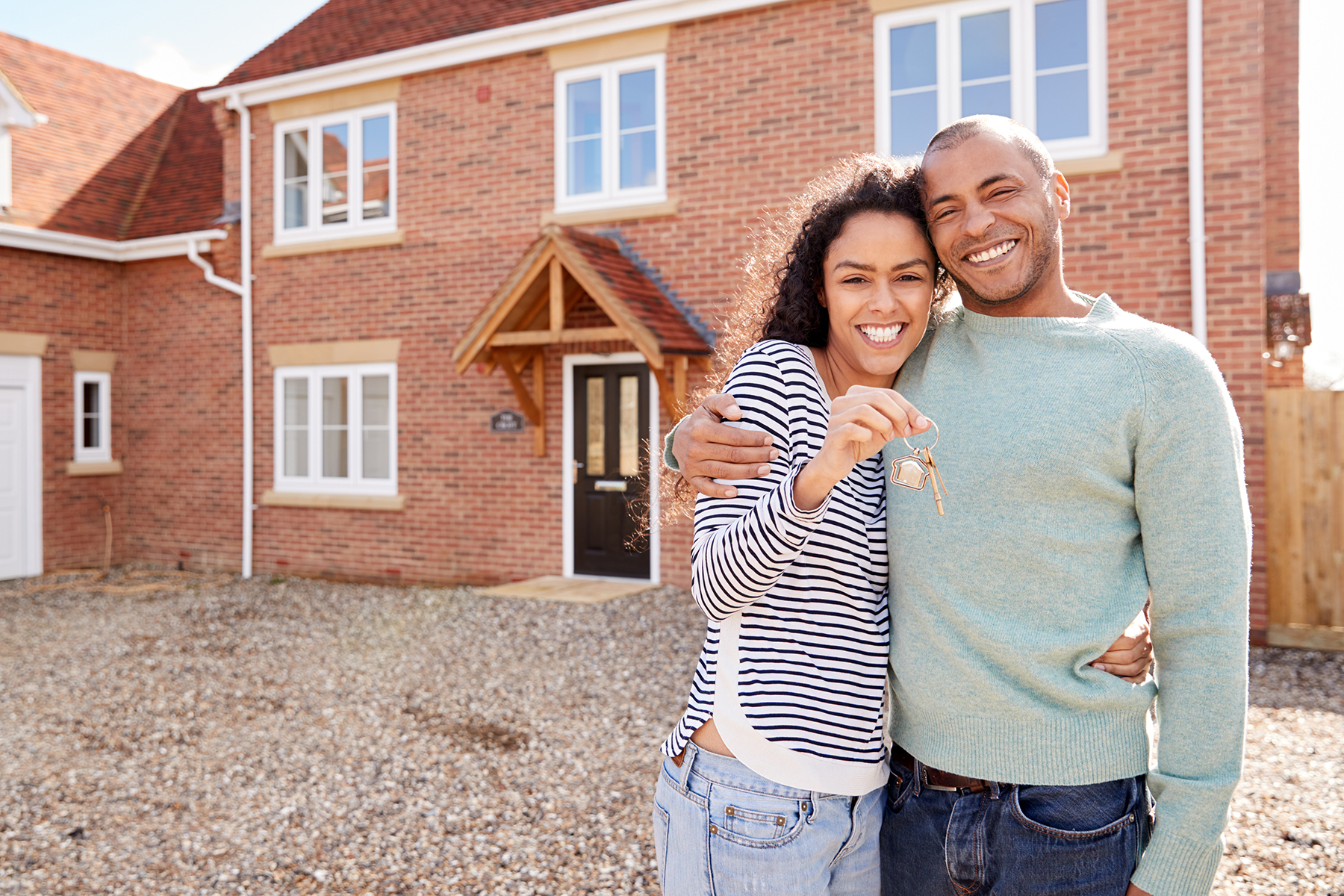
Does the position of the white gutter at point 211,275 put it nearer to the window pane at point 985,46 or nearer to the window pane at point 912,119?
the window pane at point 912,119

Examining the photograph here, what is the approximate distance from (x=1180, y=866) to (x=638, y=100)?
30.4 feet

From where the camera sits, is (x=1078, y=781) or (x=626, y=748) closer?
(x=1078, y=781)

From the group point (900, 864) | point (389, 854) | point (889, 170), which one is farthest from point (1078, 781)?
point (389, 854)

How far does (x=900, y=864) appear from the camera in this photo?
157 centimetres

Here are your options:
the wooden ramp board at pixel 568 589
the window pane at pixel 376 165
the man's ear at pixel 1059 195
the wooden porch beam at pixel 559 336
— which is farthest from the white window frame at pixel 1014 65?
the man's ear at pixel 1059 195

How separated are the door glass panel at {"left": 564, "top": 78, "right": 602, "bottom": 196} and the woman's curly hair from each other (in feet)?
27.3

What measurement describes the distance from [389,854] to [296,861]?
384 mm

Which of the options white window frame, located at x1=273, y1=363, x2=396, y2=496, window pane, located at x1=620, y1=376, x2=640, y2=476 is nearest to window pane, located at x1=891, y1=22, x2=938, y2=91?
window pane, located at x1=620, y1=376, x2=640, y2=476

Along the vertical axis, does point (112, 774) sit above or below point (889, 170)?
below

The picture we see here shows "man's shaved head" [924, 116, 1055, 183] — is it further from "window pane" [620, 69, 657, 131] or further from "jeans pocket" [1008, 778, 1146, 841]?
"window pane" [620, 69, 657, 131]

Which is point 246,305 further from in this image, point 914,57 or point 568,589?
point 914,57

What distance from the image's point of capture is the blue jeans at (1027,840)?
145cm

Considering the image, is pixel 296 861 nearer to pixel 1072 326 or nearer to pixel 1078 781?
pixel 1078 781

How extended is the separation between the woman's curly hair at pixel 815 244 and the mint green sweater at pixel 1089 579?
33cm
